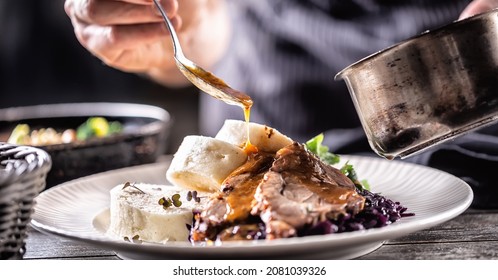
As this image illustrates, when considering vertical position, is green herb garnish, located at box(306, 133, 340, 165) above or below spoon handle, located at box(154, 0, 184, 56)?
below

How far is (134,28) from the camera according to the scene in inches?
114

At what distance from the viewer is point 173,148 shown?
22.9ft

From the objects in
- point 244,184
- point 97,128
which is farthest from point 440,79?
point 97,128

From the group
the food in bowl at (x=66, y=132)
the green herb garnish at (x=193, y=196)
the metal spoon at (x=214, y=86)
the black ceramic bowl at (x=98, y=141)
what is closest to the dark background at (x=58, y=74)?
the black ceramic bowl at (x=98, y=141)

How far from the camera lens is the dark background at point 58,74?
24.2 ft

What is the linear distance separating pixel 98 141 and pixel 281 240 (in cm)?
144

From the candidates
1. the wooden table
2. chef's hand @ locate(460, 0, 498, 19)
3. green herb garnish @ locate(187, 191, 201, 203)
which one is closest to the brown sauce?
green herb garnish @ locate(187, 191, 201, 203)

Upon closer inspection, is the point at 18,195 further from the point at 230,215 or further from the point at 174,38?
the point at 174,38

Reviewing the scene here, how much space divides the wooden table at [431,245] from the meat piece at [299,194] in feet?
0.65

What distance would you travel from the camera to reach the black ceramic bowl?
2.81m

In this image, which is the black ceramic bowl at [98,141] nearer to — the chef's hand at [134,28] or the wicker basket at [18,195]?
the chef's hand at [134,28]

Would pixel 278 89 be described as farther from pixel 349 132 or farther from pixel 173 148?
pixel 173 148

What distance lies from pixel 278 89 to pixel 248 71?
323mm

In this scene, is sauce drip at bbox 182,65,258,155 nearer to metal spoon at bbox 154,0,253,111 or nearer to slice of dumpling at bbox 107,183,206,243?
metal spoon at bbox 154,0,253,111
